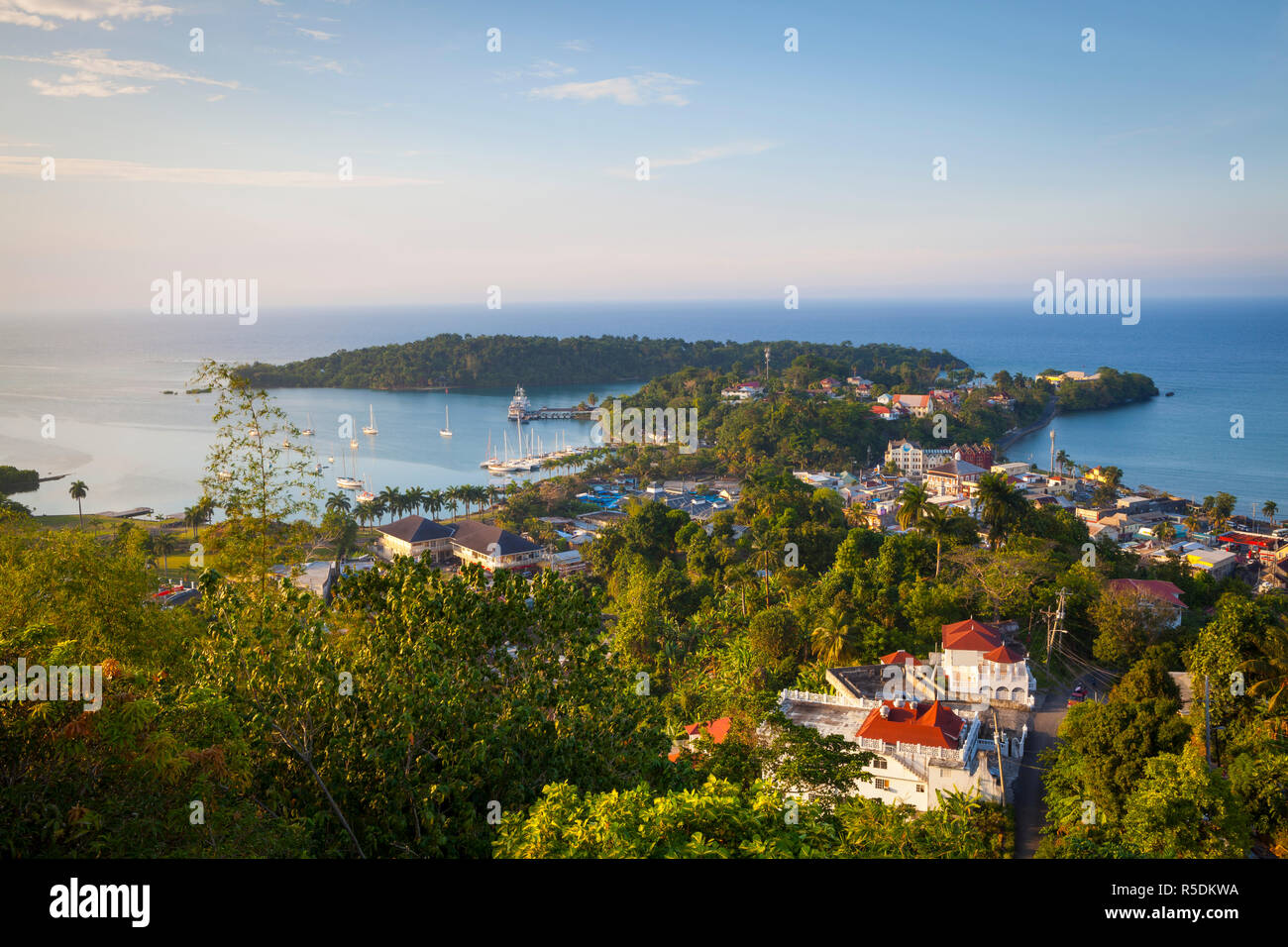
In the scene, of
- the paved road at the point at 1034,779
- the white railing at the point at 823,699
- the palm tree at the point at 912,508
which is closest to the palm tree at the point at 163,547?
the white railing at the point at 823,699

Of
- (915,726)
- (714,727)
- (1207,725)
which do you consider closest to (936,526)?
(1207,725)

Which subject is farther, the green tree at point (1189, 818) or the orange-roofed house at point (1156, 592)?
the orange-roofed house at point (1156, 592)

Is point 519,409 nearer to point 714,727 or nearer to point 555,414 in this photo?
point 555,414

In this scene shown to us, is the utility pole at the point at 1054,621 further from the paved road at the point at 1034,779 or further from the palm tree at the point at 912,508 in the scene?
the palm tree at the point at 912,508

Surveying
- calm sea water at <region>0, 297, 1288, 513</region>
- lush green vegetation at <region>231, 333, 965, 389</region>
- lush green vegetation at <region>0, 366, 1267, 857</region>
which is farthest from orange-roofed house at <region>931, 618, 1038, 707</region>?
lush green vegetation at <region>231, 333, 965, 389</region>

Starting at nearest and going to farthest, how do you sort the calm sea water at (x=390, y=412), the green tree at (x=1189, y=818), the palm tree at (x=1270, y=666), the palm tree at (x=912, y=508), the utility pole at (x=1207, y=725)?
the green tree at (x=1189, y=818)
the utility pole at (x=1207, y=725)
the palm tree at (x=1270, y=666)
the palm tree at (x=912, y=508)
the calm sea water at (x=390, y=412)
